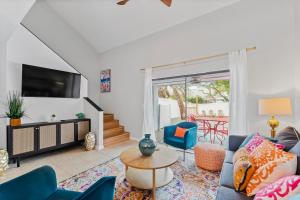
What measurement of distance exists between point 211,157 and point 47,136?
11.0 ft

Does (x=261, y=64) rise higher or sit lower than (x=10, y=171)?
higher

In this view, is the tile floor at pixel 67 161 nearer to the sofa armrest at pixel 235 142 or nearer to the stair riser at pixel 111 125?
the stair riser at pixel 111 125

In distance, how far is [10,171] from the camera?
8.68 ft

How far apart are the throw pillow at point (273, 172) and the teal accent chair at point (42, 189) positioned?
1.12 meters

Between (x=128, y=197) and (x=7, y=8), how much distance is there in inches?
121

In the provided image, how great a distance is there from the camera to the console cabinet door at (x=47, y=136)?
3213 millimetres

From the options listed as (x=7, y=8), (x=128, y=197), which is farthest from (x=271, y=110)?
(x=7, y=8)

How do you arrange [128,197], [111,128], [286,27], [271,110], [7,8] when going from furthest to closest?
[111,128]
[286,27]
[271,110]
[7,8]
[128,197]

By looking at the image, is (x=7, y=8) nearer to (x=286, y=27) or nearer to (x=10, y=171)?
(x=10, y=171)

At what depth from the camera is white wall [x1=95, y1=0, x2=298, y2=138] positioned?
2656mm

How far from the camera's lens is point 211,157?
8.45 ft

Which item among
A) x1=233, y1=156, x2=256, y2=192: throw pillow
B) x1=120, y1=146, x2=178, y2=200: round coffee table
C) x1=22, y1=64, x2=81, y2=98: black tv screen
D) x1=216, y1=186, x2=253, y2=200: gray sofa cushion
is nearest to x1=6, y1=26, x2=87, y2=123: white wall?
x1=22, y1=64, x2=81, y2=98: black tv screen

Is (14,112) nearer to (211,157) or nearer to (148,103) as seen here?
(148,103)

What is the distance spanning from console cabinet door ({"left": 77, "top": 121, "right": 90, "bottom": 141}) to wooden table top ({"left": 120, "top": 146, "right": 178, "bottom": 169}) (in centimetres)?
213
